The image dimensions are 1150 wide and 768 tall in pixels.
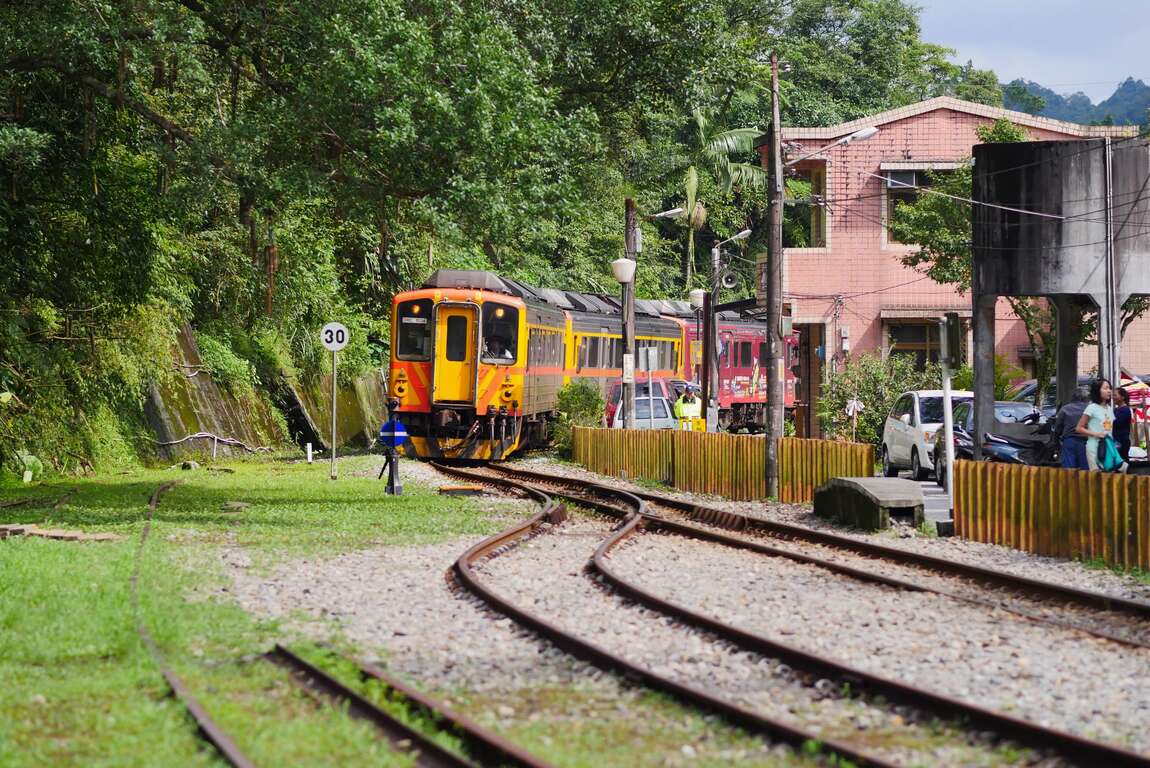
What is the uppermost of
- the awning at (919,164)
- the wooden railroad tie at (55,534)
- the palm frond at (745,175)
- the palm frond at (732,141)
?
the palm frond at (732,141)

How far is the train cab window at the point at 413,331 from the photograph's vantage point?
27.0m

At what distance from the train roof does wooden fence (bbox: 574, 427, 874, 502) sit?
3.82 metres

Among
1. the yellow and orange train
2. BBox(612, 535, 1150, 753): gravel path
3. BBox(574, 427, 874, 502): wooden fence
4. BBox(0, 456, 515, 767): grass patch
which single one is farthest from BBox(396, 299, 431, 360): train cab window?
BBox(612, 535, 1150, 753): gravel path

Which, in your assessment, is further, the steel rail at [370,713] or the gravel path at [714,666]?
the gravel path at [714,666]

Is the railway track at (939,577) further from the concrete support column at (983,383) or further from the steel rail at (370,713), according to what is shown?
the concrete support column at (983,383)

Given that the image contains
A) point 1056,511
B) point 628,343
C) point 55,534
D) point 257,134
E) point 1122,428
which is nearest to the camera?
point 55,534

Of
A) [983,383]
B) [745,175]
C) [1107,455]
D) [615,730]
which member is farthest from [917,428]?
[745,175]

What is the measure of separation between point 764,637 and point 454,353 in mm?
18916

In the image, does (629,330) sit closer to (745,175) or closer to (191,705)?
(191,705)

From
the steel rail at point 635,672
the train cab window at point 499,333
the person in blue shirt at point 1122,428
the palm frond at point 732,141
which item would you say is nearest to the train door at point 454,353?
the train cab window at point 499,333

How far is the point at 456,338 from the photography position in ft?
88.5

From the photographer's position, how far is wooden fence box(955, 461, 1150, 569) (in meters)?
13.2

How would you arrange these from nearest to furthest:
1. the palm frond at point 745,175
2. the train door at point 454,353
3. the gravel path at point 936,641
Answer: the gravel path at point 936,641
the train door at point 454,353
the palm frond at point 745,175

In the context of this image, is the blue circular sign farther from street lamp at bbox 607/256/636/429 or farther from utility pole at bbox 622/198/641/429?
utility pole at bbox 622/198/641/429
